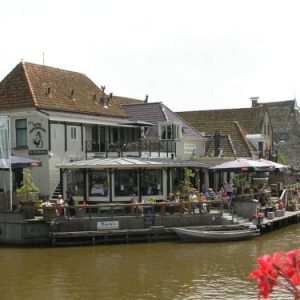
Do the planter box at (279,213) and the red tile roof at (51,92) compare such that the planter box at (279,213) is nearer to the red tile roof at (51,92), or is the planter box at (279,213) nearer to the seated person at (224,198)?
the seated person at (224,198)

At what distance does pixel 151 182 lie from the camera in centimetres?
3503

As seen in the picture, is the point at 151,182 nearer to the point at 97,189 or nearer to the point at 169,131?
the point at 97,189

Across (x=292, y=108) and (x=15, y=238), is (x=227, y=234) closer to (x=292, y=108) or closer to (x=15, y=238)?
(x=15, y=238)

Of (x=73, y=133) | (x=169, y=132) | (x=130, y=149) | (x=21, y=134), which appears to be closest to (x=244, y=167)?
(x=130, y=149)

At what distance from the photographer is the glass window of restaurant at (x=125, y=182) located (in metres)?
33.9

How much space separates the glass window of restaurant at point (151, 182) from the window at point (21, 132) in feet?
23.5

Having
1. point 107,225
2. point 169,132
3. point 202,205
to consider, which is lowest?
point 107,225

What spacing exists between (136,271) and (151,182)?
14.8 meters

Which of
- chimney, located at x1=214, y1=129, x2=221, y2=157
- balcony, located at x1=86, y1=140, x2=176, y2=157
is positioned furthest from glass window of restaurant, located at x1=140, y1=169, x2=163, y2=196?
chimney, located at x1=214, y1=129, x2=221, y2=157

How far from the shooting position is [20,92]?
36.0 metres

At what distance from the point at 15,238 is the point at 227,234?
9596 millimetres

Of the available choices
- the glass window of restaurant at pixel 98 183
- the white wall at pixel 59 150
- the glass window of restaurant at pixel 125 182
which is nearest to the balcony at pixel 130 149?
the white wall at pixel 59 150

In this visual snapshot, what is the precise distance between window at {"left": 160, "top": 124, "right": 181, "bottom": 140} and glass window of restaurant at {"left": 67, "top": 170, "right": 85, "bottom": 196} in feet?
27.5

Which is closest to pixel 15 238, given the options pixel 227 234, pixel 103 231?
pixel 103 231
